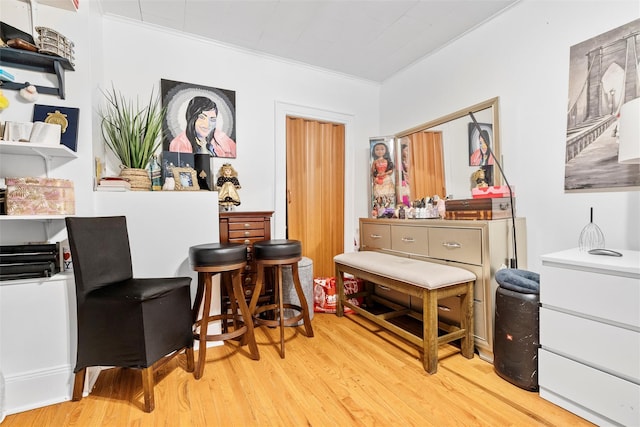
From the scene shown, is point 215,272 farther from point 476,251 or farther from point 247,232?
point 476,251

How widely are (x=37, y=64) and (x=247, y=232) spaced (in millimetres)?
1621

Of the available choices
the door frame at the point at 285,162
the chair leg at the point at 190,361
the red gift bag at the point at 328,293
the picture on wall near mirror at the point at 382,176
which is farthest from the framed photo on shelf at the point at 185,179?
the picture on wall near mirror at the point at 382,176

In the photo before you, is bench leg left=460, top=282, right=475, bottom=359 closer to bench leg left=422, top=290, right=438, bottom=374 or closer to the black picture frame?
bench leg left=422, top=290, right=438, bottom=374

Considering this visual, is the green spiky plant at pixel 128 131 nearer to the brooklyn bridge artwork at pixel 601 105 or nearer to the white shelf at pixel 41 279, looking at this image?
the white shelf at pixel 41 279

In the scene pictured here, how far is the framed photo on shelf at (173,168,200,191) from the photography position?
2.32 m

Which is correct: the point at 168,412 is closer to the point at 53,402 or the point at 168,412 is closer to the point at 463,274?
the point at 53,402

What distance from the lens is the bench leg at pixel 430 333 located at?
1.78 m

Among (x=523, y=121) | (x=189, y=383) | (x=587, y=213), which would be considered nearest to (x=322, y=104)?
(x=523, y=121)

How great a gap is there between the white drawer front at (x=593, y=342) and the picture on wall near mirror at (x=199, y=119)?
2663mm

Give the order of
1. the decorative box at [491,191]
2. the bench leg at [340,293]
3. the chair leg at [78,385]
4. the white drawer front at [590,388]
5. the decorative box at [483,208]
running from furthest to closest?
the bench leg at [340,293], the decorative box at [491,191], the decorative box at [483,208], the chair leg at [78,385], the white drawer front at [590,388]

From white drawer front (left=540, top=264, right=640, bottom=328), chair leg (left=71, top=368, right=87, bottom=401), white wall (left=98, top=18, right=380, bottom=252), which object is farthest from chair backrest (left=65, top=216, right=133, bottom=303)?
white drawer front (left=540, top=264, right=640, bottom=328)

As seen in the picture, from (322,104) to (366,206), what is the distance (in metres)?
1.28

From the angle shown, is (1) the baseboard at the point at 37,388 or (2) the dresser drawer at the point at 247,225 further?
(2) the dresser drawer at the point at 247,225

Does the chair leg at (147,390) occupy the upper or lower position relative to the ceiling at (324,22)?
lower
